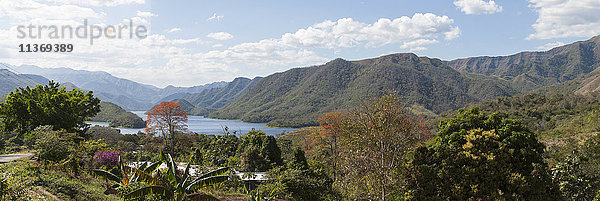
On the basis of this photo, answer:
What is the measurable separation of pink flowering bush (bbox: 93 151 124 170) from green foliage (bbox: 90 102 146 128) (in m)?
104

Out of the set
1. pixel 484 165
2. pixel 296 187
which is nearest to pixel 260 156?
pixel 296 187

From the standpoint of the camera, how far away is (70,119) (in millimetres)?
Result: 17797

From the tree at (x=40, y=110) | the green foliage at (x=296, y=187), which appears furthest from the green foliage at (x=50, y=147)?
the tree at (x=40, y=110)

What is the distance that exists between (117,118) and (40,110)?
365 feet

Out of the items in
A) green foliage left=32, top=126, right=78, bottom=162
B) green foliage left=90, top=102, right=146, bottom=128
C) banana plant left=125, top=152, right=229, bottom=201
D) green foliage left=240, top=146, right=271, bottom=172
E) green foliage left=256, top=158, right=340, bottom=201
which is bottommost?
green foliage left=90, top=102, right=146, bottom=128

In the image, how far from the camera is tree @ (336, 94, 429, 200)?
9477mm

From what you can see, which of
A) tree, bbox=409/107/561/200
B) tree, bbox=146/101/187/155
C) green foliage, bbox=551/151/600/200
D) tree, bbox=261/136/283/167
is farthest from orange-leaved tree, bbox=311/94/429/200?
tree, bbox=146/101/187/155

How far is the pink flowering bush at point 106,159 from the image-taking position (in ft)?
38.7

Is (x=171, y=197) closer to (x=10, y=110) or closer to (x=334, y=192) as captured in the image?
(x=334, y=192)

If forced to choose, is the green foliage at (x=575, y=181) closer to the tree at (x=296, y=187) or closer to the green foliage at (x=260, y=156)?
the tree at (x=296, y=187)

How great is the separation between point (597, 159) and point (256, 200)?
17.2 m

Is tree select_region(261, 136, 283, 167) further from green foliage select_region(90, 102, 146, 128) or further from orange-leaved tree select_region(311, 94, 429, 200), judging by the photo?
green foliage select_region(90, 102, 146, 128)

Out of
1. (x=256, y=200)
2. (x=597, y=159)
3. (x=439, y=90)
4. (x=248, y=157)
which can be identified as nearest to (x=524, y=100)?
(x=597, y=159)

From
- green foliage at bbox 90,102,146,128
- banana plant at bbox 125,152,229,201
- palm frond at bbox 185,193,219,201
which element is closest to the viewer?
banana plant at bbox 125,152,229,201
